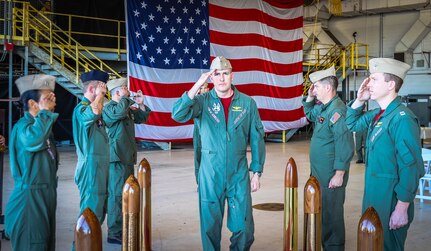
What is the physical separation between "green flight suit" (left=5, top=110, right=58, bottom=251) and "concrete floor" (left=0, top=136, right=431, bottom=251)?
78.4 inches

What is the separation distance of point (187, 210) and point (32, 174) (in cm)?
425

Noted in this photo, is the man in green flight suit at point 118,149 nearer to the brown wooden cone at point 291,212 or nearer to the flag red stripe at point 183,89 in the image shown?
the brown wooden cone at point 291,212

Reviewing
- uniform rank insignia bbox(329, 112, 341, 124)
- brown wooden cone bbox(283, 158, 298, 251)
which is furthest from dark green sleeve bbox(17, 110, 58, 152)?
uniform rank insignia bbox(329, 112, 341, 124)

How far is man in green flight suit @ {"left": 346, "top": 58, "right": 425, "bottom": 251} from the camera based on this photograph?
11.8ft

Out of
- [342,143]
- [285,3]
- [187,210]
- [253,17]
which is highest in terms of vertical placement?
[285,3]

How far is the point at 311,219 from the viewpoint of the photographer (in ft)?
7.65

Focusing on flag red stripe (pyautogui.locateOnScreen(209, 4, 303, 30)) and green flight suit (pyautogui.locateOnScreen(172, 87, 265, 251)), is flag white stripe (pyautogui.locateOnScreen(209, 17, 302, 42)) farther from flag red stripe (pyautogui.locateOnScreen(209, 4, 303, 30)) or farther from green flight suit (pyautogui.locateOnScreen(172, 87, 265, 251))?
green flight suit (pyautogui.locateOnScreen(172, 87, 265, 251))

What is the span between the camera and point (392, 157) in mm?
3709

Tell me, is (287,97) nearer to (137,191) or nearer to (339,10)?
(339,10)

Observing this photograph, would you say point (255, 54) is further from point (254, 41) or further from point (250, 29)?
point (250, 29)

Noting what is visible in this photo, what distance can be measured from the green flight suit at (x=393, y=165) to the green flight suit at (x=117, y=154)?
9.89 feet

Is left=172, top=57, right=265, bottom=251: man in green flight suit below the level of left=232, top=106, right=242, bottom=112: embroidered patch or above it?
below

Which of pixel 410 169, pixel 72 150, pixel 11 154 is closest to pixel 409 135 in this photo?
pixel 410 169

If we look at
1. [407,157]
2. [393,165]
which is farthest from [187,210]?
[407,157]
